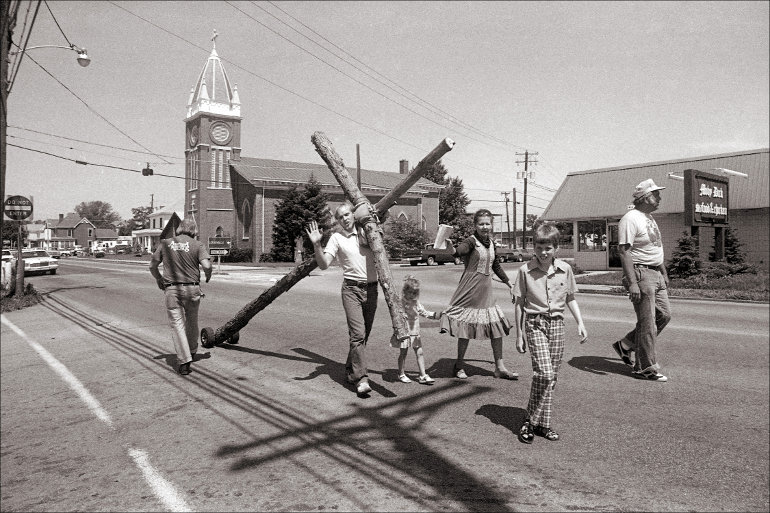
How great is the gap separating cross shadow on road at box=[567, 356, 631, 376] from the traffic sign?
7051 mm

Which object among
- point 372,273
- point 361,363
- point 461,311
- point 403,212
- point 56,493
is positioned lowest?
point 56,493

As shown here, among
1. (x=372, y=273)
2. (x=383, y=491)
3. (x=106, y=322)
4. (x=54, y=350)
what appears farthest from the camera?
(x=106, y=322)

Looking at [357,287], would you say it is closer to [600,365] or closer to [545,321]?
[545,321]

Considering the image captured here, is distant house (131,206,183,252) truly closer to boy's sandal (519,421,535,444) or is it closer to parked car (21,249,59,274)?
boy's sandal (519,421,535,444)

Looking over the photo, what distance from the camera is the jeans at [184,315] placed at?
15.4 ft

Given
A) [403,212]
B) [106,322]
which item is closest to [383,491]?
[106,322]

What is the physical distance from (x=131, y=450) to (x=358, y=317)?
251 centimetres

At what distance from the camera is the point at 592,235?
247 inches

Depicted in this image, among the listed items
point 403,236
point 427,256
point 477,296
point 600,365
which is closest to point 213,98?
point 477,296

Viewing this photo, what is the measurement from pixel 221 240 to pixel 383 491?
214 cm

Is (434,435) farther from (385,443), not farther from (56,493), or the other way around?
(56,493)

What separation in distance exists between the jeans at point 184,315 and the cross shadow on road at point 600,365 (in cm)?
471

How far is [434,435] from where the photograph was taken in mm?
4375

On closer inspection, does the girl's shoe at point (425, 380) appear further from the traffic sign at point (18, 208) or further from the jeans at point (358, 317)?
the traffic sign at point (18, 208)
